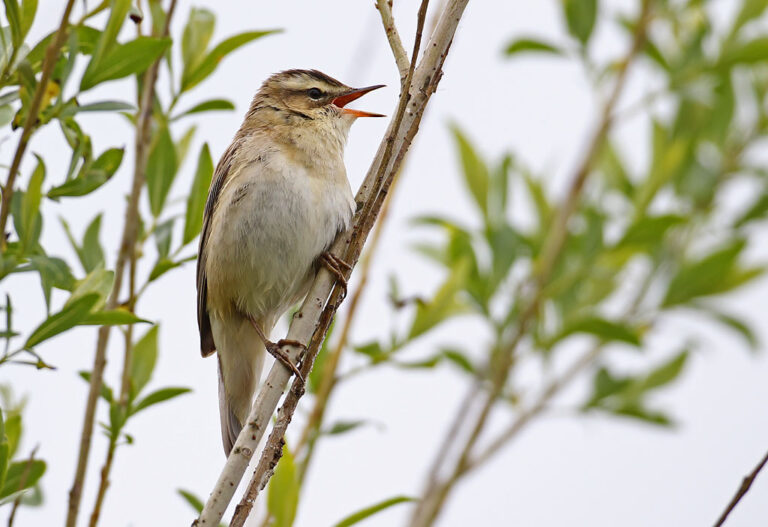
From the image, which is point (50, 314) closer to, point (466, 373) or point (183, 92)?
point (183, 92)

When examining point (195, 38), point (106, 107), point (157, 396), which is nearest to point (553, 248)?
point (195, 38)

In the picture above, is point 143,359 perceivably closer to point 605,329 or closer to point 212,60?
point 212,60

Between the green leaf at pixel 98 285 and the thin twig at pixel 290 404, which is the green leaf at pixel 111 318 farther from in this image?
the thin twig at pixel 290 404

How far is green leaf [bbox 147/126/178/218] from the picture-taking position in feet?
10.4

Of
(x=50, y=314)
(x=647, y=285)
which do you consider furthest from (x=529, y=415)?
(x=50, y=314)

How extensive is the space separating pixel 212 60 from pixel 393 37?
0.69 metres

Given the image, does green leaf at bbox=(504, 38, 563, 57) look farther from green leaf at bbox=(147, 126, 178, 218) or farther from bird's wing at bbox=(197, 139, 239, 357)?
green leaf at bbox=(147, 126, 178, 218)

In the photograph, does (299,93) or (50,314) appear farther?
(299,93)

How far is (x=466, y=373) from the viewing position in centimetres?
436

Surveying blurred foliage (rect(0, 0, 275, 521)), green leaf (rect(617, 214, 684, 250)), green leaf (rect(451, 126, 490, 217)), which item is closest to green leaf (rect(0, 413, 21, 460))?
blurred foliage (rect(0, 0, 275, 521))

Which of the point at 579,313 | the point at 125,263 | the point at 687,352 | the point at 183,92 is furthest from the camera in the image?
the point at 687,352

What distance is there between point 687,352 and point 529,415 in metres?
1.19

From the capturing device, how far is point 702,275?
4477 millimetres

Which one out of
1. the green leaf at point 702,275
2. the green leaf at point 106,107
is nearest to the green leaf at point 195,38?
the green leaf at point 106,107
